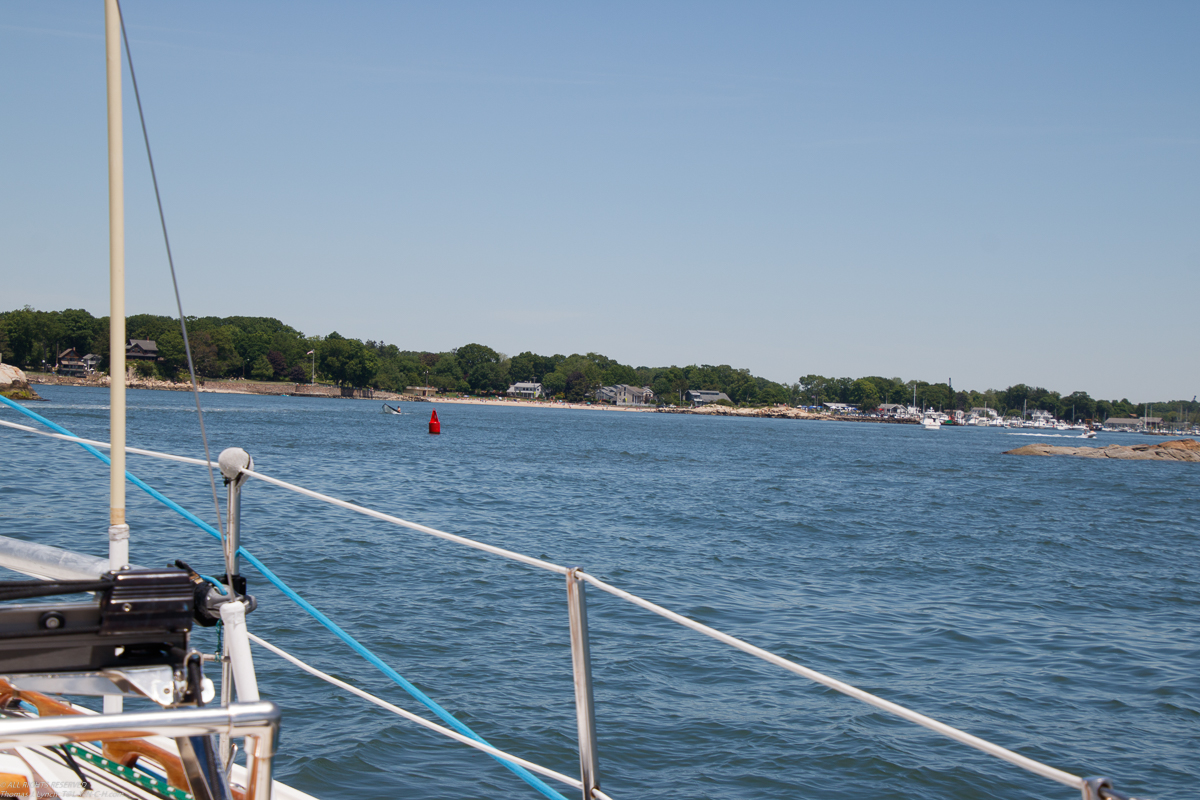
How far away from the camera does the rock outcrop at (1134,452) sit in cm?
6862

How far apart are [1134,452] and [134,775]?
79.9m

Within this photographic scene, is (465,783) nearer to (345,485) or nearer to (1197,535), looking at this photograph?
(345,485)

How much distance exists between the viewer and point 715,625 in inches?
428

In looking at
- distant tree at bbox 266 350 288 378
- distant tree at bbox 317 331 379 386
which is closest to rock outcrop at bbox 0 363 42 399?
distant tree at bbox 266 350 288 378

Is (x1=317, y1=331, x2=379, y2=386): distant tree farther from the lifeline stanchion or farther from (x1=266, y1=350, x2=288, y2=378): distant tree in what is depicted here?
the lifeline stanchion

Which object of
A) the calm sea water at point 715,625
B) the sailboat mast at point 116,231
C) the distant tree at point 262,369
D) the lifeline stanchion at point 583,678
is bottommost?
the calm sea water at point 715,625

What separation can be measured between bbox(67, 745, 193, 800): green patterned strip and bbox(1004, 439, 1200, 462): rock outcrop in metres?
74.9

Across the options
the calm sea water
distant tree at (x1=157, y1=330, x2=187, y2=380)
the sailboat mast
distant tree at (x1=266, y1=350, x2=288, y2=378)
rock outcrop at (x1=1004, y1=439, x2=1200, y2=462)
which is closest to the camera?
the sailboat mast

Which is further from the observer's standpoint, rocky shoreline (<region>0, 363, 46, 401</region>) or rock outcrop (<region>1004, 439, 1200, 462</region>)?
rock outcrop (<region>1004, 439, 1200, 462</region>)

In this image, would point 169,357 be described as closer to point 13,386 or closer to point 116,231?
point 13,386

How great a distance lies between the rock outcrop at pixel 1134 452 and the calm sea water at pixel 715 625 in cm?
4803

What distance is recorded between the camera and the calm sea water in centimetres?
682

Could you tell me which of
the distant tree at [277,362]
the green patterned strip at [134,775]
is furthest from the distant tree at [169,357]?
the green patterned strip at [134,775]

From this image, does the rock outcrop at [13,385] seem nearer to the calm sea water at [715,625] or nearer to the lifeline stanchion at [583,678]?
the calm sea water at [715,625]
